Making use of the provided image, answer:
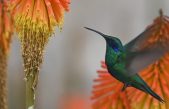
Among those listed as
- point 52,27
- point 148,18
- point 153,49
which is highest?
point 52,27

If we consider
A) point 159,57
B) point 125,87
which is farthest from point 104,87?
point 159,57

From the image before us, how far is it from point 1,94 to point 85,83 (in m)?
6.10

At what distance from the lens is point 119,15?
28.5 ft

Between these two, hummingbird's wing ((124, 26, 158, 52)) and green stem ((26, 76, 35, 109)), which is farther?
hummingbird's wing ((124, 26, 158, 52))

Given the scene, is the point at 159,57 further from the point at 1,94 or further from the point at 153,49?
the point at 1,94

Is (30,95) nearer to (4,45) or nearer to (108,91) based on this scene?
(4,45)

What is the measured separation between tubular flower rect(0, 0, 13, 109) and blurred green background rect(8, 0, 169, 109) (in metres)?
5.49

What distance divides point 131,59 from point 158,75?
21 centimetres

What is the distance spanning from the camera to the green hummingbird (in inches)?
108

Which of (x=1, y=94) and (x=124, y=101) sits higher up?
(x=1, y=94)

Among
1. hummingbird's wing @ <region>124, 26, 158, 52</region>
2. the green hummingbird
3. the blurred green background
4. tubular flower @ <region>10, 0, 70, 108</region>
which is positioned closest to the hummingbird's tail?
the green hummingbird

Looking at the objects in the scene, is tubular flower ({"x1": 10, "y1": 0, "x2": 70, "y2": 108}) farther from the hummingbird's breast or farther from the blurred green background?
the blurred green background

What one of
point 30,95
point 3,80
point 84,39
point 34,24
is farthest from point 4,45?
point 84,39

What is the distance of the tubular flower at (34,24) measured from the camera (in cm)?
227
